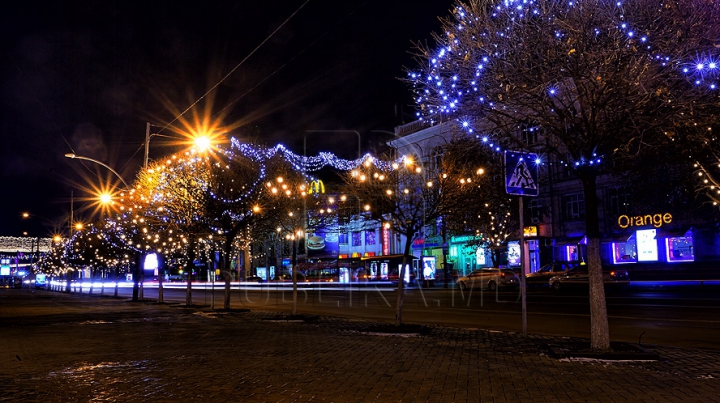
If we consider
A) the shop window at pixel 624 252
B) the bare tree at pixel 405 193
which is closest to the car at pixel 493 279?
the shop window at pixel 624 252

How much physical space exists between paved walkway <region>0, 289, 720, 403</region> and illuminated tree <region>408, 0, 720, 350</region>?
1.78m

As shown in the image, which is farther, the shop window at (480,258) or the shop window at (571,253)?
the shop window at (480,258)

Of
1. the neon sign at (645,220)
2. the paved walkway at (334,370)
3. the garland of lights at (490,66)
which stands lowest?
the paved walkway at (334,370)

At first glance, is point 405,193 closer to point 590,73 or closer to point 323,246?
point 590,73

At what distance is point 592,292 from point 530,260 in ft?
140

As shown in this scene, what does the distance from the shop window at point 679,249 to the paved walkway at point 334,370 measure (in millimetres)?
33481

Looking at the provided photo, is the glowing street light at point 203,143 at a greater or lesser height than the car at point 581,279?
greater

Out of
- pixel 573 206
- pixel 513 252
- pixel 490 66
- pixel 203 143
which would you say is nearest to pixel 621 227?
pixel 573 206

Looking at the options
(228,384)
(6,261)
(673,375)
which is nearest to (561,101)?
(673,375)

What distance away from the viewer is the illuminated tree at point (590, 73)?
30.5 feet

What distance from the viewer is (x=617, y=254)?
146 feet

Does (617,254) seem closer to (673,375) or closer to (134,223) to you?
(134,223)

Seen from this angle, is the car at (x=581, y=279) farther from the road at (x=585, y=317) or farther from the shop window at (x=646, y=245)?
the shop window at (x=646, y=245)

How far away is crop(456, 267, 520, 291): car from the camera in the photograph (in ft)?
123
